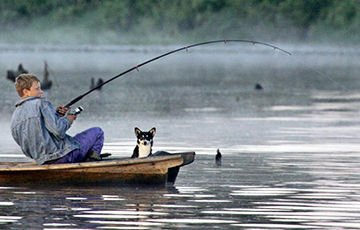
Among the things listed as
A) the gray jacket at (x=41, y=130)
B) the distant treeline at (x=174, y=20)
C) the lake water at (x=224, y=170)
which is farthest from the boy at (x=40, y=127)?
the distant treeline at (x=174, y=20)

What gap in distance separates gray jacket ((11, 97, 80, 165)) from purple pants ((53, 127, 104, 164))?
3.2 inches

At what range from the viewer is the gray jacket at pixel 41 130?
9836mm

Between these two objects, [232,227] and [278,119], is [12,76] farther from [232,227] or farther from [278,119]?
[232,227]

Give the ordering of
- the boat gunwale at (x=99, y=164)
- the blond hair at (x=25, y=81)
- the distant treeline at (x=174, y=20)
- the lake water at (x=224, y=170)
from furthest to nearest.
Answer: the distant treeline at (x=174, y=20)
the boat gunwale at (x=99, y=164)
the blond hair at (x=25, y=81)
the lake water at (x=224, y=170)

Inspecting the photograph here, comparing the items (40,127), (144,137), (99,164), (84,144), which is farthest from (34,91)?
(144,137)

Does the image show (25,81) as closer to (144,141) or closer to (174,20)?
(144,141)

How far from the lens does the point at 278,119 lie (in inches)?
763

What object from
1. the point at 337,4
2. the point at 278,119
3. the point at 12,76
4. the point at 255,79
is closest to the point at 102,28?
the point at 337,4

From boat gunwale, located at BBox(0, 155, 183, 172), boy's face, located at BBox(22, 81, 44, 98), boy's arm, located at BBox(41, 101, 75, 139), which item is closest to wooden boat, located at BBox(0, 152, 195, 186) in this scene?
boat gunwale, located at BBox(0, 155, 183, 172)

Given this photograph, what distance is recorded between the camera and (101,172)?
1007 centimetres

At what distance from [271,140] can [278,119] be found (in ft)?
14.5

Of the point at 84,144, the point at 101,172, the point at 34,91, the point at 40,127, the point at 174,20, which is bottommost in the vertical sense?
the point at 101,172

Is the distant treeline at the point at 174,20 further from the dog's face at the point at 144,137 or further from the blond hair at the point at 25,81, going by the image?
the blond hair at the point at 25,81

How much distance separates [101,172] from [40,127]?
2.41 ft
